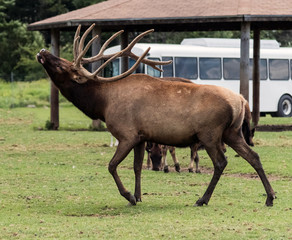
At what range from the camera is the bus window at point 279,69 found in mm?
36469

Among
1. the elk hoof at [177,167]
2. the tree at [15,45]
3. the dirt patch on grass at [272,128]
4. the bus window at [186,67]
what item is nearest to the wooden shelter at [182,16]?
the dirt patch on grass at [272,128]

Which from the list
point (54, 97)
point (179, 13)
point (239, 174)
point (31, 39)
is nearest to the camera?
point (239, 174)

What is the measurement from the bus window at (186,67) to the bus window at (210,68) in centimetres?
37

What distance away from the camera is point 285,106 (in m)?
36.8

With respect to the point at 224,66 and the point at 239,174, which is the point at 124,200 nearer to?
the point at 239,174

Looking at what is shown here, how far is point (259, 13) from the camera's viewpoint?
2183cm

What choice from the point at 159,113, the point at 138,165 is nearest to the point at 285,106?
the point at 138,165

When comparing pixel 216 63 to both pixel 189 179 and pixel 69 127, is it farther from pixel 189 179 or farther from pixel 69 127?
pixel 189 179

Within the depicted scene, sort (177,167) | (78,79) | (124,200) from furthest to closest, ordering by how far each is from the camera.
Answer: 1. (177,167)
2. (124,200)
3. (78,79)

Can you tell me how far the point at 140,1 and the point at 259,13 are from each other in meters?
4.72

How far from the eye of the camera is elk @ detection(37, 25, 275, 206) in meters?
10.7

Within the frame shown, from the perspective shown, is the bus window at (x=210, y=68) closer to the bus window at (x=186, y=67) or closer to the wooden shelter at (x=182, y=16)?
the bus window at (x=186, y=67)

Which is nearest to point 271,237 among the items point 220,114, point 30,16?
point 220,114

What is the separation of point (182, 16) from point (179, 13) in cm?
42
